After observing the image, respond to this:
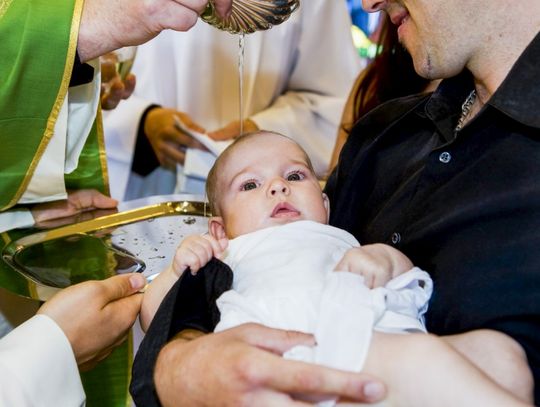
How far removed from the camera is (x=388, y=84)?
262cm

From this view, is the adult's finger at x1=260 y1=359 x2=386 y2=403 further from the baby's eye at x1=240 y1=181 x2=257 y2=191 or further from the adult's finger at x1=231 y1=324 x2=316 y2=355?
the baby's eye at x1=240 y1=181 x2=257 y2=191

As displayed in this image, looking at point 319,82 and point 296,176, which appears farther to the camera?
point 319,82

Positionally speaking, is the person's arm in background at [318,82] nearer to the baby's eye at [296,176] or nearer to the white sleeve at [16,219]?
the white sleeve at [16,219]

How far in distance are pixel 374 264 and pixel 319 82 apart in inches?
91.9

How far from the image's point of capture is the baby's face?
1.52 metres

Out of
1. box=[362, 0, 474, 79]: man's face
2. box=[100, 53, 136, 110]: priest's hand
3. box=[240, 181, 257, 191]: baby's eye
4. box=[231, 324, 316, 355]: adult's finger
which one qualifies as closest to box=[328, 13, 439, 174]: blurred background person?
box=[100, 53, 136, 110]: priest's hand

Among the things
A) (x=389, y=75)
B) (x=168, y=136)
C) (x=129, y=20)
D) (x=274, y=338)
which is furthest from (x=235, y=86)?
(x=274, y=338)

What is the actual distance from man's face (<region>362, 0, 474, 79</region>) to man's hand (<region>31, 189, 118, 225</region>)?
0.89 meters

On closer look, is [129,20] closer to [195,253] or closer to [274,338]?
[195,253]

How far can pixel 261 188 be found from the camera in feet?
5.11

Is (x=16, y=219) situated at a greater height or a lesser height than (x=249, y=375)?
lesser

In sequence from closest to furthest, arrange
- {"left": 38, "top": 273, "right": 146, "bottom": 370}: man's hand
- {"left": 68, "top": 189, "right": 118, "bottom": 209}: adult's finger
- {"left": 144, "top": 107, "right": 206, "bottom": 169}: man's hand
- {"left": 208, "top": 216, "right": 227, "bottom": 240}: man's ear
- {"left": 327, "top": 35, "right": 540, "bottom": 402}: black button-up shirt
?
{"left": 327, "top": 35, "right": 540, "bottom": 402}: black button-up shirt
{"left": 38, "top": 273, "right": 146, "bottom": 370}: man's hand
{"left": 208, "top": 216, "right": 227, "bottom": 240}: man's ear
{"left": 68, "top": 189, "right": 118, "bottom": 209}: adult's finger
{"left": 144, "top": 107, "right": 206, "bottom": 169}: man's hand

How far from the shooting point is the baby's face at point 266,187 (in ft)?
4.97

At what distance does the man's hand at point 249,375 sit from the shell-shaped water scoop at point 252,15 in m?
0.81
